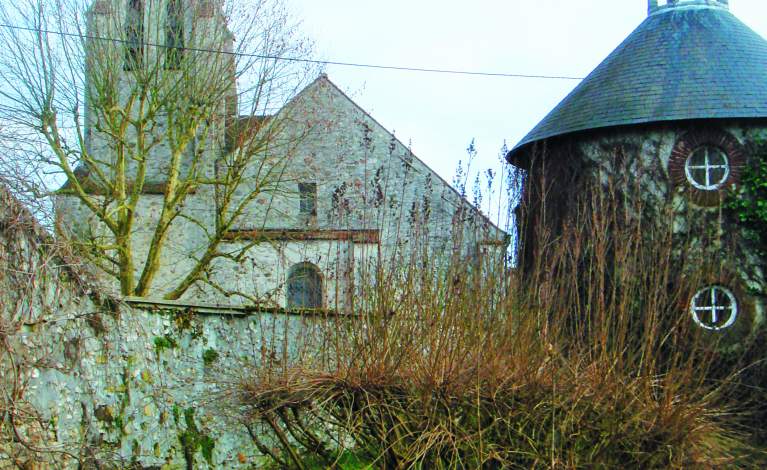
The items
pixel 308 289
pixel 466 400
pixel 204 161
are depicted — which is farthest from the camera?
pixel 204 161

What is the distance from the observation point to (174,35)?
17094 millimetres

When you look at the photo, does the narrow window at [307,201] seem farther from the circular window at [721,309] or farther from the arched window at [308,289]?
the circular window at [721,309]

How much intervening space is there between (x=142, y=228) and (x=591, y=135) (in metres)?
9.56

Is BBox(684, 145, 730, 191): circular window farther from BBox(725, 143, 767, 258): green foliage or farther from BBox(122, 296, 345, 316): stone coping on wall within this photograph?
BBox(122, 296, 345, 316): stone coping on wall

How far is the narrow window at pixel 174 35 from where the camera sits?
1700cm

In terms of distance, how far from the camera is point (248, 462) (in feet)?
27.6

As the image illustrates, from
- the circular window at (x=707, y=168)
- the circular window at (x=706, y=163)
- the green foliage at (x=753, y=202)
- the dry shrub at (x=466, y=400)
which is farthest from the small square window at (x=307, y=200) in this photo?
the dry shrub at (x=466, y=400)

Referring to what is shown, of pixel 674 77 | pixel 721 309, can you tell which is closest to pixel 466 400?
pixel 721 309

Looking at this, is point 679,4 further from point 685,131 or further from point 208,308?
point 208,308

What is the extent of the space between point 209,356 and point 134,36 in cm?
1029

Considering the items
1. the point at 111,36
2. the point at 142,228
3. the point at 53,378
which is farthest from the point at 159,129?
the point at 53,378

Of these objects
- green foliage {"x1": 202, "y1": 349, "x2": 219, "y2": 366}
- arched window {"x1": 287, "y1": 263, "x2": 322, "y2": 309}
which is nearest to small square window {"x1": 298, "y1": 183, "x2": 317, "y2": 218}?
arched window {"x1": 287, "y1": 263, "x2": 322, "y2": 309}

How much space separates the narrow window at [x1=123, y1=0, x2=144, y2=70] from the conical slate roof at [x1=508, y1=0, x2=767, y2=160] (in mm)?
7366

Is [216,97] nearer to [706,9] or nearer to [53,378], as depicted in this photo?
[706,9]
